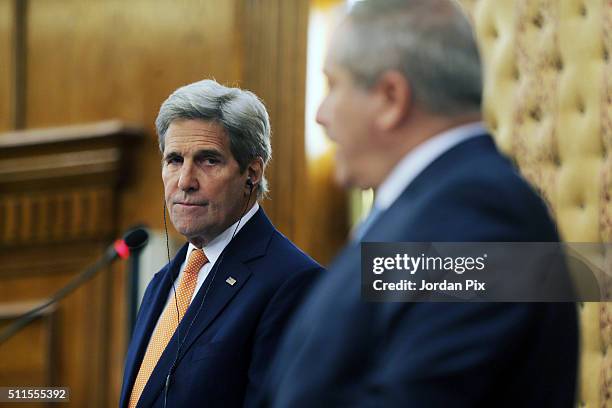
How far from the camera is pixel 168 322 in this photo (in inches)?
70.3

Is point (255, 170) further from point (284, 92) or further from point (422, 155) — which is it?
point (284, 92)

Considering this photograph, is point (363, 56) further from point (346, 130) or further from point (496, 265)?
point (496, 265)

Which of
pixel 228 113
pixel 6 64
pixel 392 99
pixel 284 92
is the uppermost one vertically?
pixel 6 64

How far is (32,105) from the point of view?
4438mm

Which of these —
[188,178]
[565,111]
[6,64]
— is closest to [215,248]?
[188,178]

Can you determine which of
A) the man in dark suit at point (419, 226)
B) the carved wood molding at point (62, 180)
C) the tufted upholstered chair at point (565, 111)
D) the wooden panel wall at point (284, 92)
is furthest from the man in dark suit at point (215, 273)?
the carved wood molding at point (62, 180)

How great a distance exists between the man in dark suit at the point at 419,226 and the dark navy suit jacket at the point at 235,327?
1.54 ft

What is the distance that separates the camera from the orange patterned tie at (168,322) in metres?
1.76

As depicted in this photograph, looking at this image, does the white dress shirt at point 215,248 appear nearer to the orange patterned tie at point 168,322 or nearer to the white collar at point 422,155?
the orange patterned tie at point 168,322

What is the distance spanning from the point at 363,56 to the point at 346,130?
8 cm

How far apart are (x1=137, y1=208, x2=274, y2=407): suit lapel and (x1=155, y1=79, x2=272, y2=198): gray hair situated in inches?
4.0

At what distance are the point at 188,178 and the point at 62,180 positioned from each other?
2.80m

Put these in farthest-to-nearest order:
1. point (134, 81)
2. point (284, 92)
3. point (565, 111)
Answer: point (134, 81), point (284, 92), point (565, 111)

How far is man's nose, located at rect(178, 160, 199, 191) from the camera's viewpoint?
1.74 metres
